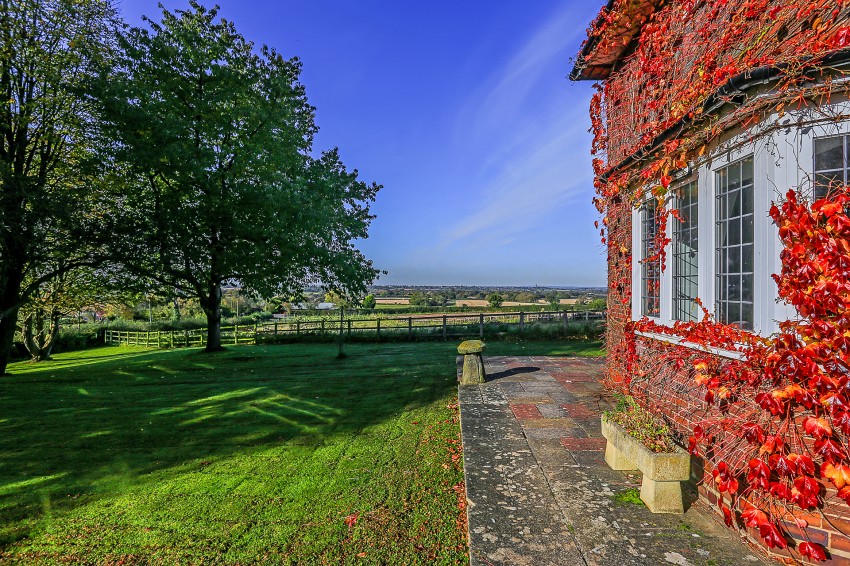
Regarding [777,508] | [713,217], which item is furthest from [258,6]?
[777,508]

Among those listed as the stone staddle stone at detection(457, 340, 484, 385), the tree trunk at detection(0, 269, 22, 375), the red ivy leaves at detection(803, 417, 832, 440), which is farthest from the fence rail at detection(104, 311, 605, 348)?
the red ivy leaves at detection(803, 417, 832, 440)

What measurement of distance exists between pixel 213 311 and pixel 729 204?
16451 millimetres

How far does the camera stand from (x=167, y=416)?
7477 millimetres

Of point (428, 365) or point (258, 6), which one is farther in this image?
point (428, 365)

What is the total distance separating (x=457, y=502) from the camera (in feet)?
12.4

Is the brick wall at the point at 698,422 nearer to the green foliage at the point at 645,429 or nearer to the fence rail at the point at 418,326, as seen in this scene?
the green foliage at the point at 645,429

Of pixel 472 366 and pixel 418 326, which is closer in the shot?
pixel 472 366

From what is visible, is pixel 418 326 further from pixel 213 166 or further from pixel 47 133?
pixel 47 133

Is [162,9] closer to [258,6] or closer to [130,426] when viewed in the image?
[258,6]

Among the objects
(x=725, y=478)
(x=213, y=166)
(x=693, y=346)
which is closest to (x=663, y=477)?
(x=725, y=478)

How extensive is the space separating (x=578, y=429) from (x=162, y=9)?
18037mm

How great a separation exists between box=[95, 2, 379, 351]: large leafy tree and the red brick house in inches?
403

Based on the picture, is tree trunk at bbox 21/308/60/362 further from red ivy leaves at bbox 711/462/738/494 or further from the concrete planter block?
red ivy leaves at bbox 711/462/738/494

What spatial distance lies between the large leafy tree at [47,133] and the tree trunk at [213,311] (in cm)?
374
